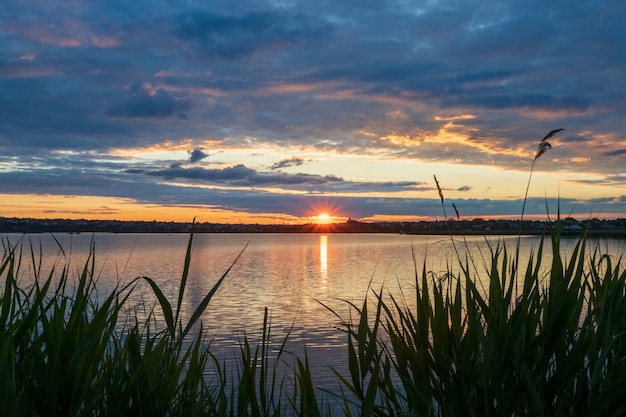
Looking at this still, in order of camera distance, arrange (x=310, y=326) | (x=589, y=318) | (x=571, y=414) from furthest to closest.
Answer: (x=310, y=326)
(x=589, y=318)
(x=571, y=414)

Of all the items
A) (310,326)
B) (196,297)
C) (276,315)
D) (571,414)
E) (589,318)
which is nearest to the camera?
(571,414)

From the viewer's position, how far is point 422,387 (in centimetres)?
545

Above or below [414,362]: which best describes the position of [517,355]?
above

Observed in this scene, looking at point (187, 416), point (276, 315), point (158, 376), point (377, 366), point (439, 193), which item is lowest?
point (276, 315)

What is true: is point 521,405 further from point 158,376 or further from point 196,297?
point 196,297

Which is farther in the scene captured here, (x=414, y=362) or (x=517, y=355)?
(x=414, y=362)

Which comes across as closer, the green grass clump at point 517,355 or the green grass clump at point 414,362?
the green grass clump at point 414,362

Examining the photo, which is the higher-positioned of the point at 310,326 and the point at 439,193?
the point at 439,193

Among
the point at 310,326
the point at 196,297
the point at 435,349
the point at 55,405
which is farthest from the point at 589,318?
the point at 196,297

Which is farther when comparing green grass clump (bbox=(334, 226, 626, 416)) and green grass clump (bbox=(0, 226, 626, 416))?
green grass clump (bbox=(334, 226, 626, 416))

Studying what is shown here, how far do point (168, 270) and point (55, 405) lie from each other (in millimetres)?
59792

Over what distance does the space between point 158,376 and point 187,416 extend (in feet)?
1.35

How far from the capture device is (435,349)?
5.43m

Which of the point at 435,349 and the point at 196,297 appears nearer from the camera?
the point at 435,349
